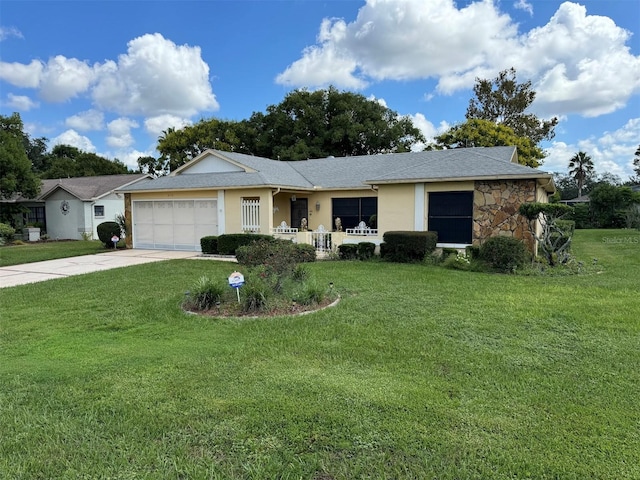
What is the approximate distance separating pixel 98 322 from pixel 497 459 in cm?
576

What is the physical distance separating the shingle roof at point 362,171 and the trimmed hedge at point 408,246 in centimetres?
216

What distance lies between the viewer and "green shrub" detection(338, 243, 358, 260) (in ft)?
43.7

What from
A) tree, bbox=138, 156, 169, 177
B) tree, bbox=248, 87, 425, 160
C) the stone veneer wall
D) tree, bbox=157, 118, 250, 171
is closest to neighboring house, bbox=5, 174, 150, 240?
tree, bbox=157, 118, 250, 171

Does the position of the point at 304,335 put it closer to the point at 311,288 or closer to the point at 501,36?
the point at 311,288

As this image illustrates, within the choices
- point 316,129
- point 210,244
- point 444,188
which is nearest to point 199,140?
point 316,129

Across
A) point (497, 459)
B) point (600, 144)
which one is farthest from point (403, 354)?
point (600, 144)

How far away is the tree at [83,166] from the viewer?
142 ft

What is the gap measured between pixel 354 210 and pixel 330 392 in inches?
529

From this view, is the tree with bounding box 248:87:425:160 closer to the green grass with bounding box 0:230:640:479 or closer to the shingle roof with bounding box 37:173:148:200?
the shingle roof with bounding box 37:173:148:200

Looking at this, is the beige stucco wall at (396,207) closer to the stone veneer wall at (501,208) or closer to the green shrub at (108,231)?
the stone veneer wall at (501,208)

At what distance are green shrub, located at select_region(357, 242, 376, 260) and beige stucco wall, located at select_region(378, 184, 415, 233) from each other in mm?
1244

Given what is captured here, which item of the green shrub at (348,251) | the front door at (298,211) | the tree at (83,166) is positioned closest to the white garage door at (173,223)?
the front door at (298,211)

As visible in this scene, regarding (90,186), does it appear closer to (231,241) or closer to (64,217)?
(64,217)

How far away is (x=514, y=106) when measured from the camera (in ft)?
106
